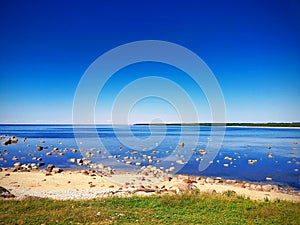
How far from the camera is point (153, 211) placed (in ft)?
27.9

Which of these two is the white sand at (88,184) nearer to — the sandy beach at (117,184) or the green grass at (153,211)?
the sandy beach at (117,184)

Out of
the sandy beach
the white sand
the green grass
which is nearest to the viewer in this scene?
the green grass

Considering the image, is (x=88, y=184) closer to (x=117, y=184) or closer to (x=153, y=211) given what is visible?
→ (x=117, y=184)

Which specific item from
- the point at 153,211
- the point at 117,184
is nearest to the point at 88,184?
the point at 117,184

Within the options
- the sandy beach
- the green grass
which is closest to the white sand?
the sandy beach

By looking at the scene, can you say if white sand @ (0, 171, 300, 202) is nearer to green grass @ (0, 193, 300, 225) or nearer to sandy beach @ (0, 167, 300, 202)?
sandy beach @ (0, 167, 300, 202)

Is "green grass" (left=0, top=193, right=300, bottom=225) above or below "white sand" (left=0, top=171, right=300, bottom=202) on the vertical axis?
above

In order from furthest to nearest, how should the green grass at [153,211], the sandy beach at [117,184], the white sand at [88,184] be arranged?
the white sand at [88,184] → the sandy beach at [117,184] → the green grass at [153,211]

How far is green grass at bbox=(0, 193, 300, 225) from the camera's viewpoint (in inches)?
293

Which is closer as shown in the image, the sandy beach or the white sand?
the sandy beach

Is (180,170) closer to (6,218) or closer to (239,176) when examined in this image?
(239,176)

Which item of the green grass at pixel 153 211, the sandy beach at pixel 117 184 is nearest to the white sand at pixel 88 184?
the sandy beach at pixel 117 184

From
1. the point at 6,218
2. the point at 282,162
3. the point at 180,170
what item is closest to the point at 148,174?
the point at 180,170

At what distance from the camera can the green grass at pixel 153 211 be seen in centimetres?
745
